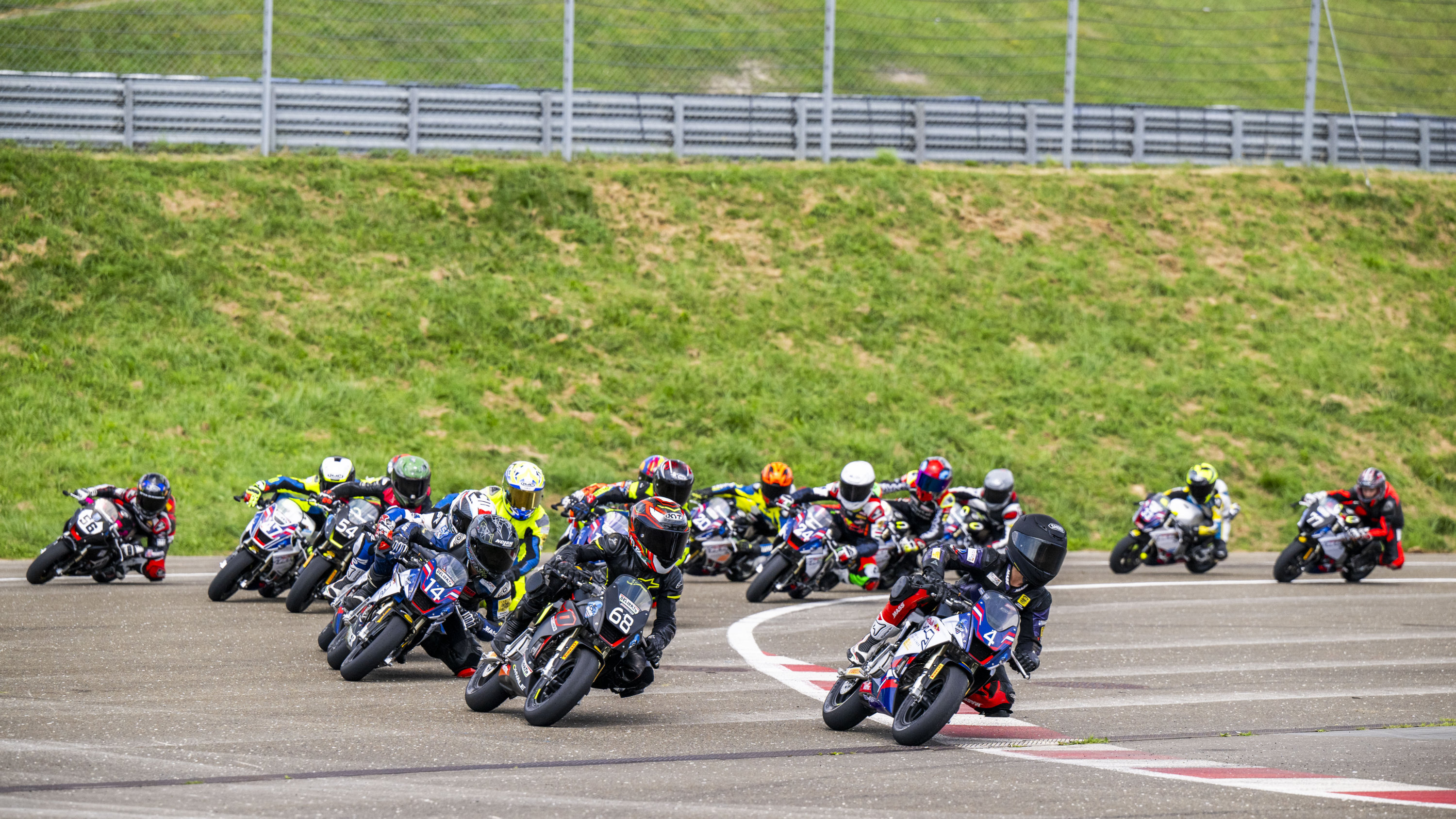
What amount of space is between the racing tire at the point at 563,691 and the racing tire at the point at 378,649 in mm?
1494

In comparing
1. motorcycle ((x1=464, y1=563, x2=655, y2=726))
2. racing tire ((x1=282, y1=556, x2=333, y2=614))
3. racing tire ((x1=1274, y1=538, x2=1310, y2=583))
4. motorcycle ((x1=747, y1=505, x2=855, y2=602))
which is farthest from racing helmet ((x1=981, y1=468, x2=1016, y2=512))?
motorcycle ((x1=464, y1=563, x2=655, y2=726))

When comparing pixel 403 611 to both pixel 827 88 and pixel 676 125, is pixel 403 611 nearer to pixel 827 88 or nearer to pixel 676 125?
pixel 676 125

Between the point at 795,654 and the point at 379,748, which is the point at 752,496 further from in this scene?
the point at 379,748

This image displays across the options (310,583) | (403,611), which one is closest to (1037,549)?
(403,611)

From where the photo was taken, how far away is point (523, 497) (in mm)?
10633

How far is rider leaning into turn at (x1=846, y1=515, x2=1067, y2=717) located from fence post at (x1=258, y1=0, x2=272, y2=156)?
2138 centimetres

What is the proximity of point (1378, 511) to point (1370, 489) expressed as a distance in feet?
1.02

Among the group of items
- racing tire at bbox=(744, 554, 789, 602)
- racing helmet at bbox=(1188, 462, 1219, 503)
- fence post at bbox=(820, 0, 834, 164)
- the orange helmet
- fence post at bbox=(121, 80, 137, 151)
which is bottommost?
racing tire at bbox=(744, 554, 789, 602)

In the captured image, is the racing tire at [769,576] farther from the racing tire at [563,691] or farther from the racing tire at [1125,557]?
the racing tire at [563,691]

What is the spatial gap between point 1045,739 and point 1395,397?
23.1 metres

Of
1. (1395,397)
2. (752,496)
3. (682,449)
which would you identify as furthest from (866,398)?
(1395,397)

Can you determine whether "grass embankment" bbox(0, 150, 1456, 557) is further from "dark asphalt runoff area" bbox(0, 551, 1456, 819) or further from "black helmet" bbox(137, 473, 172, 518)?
"dark asphalt runoff area" bbox(0, 551, 1456, 819)

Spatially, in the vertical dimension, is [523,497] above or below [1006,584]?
above

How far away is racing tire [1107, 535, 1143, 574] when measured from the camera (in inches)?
771
